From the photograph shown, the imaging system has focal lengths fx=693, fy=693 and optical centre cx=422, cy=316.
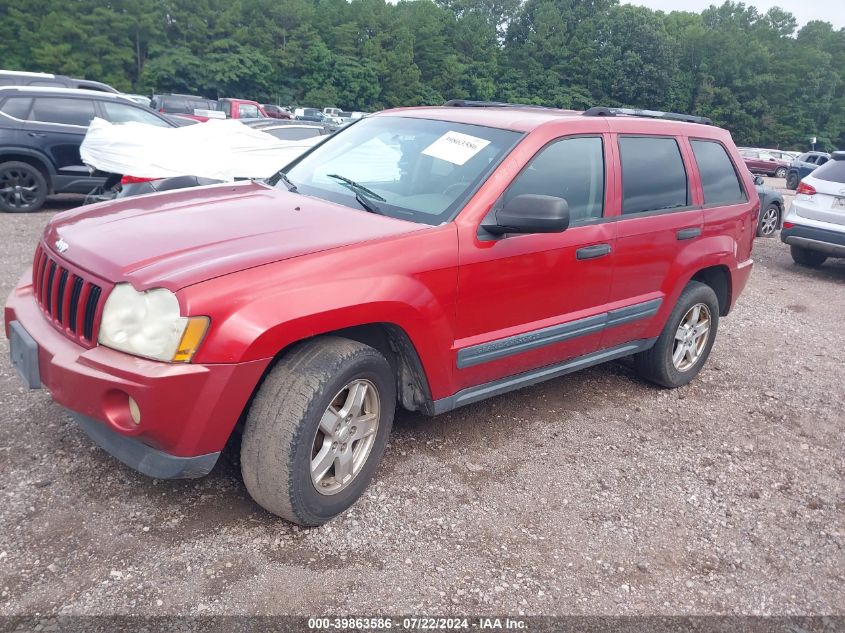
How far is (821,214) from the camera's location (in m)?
9.07

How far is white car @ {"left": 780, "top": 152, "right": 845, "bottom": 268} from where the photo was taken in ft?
29.2

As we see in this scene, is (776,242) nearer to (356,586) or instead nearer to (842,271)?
(842,271)

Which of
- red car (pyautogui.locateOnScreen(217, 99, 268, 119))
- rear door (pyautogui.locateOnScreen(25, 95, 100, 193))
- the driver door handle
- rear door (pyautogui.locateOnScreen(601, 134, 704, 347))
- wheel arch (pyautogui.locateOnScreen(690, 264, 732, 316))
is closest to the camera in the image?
the driver door handle

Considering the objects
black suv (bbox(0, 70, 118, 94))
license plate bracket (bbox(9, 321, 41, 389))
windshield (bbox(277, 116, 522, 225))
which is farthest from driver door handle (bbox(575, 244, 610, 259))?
black suv (bbox(0, 70, 118, 94))

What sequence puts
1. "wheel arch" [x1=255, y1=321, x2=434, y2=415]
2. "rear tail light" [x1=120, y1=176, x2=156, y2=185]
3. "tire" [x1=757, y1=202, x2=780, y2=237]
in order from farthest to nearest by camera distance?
"tire" [x1=757, y1=202, x2=780, y2=237] → "rear tail light" [x1=120, y1=176, x2=156, y2=185] → "wheel arch" [x1=255, y1=321, x2=434, y2=415]

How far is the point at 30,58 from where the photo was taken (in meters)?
50.0

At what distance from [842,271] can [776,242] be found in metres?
1.98

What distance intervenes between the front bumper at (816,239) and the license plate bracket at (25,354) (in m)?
9.24

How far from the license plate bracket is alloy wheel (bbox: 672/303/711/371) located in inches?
151

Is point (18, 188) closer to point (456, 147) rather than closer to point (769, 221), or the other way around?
point (456, 147)

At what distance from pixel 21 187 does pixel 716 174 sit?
8.71m

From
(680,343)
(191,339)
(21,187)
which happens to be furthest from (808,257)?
(21,187)

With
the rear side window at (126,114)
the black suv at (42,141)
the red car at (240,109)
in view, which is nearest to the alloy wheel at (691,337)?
the rear side window at (126,114)

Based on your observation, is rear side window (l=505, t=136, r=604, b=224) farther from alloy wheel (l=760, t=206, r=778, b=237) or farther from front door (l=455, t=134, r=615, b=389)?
alloy wheel (l=760, t=206, r=778, b=237)
